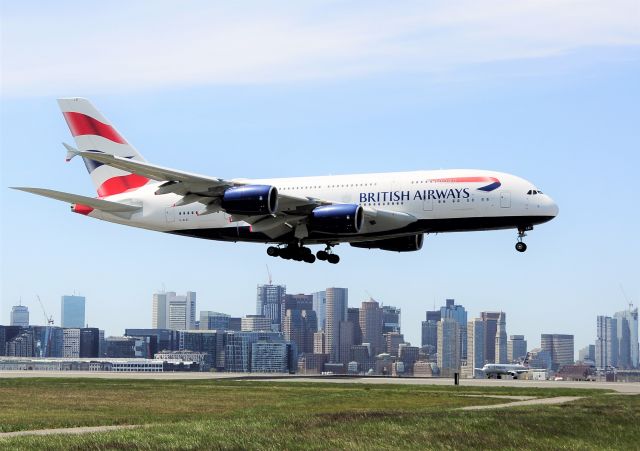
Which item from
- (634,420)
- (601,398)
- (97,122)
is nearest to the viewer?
(634,420)

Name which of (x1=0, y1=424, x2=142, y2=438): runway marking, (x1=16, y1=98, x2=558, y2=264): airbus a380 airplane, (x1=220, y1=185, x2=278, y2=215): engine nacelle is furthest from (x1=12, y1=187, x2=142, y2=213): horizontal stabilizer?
(x1=0, y1=424, x2=142, y2=438): runway marking

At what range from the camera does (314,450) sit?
34.7 meters

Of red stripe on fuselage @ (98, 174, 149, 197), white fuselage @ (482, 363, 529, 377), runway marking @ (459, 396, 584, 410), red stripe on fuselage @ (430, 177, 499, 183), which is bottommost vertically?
white fuselage @ (482, 363, 529, 377)

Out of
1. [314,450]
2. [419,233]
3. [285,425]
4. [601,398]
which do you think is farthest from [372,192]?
[314,450]

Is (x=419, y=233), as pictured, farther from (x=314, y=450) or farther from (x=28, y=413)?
(x=314, y=450)

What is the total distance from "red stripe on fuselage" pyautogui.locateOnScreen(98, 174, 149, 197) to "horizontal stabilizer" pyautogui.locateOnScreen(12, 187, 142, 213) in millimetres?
2579

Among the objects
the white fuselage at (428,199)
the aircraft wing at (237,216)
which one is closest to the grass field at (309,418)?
the white fuselage at (428,199)

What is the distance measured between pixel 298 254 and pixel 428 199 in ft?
38.8

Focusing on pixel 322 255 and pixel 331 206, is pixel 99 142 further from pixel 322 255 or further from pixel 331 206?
pixel 331 206

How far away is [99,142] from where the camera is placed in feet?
282

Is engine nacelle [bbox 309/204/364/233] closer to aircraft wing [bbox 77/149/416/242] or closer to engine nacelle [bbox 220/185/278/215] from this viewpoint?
aircraft wing [bbox 77/149/416/242]

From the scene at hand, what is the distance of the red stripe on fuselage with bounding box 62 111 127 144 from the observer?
86.1 m

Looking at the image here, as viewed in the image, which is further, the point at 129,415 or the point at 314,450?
the point at 129,415

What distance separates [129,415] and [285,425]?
9.46m
